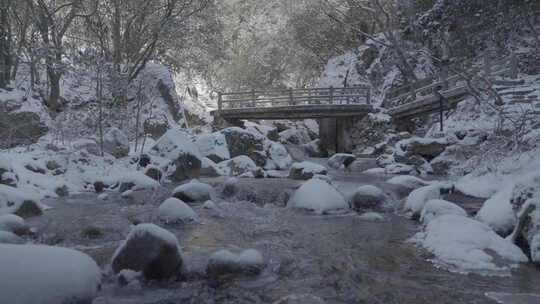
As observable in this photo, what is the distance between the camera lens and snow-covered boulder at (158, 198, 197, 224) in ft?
18.9

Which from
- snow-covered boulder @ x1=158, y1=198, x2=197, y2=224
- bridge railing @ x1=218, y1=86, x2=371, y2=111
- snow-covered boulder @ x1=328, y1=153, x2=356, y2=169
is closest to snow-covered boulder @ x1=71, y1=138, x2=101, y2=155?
snow-covered boulder @ x1=158, y1=198, x2=197, y2=224

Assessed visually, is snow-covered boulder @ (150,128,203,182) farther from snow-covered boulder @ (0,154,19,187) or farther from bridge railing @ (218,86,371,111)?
bridge railing @ (218,86,371,111)

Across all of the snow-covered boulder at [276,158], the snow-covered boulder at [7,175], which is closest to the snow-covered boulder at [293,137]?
the snow-covered boulder at [276,158]

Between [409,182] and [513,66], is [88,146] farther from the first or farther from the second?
[513,66]

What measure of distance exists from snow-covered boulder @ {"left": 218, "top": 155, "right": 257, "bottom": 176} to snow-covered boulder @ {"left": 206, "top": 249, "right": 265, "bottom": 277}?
8232mm

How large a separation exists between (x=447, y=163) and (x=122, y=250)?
10023mm

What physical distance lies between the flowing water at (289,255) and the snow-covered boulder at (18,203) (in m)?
0.22

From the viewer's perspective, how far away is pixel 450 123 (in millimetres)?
14938

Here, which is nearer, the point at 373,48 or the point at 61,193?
the point at 61,193

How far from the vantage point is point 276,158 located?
14414mm

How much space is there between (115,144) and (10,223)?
25.2 ft

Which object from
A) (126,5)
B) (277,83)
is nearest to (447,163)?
(126,5)

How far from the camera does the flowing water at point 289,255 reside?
10.6 feet

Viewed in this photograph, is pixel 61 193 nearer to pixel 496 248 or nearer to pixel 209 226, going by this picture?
pixel 209 226
